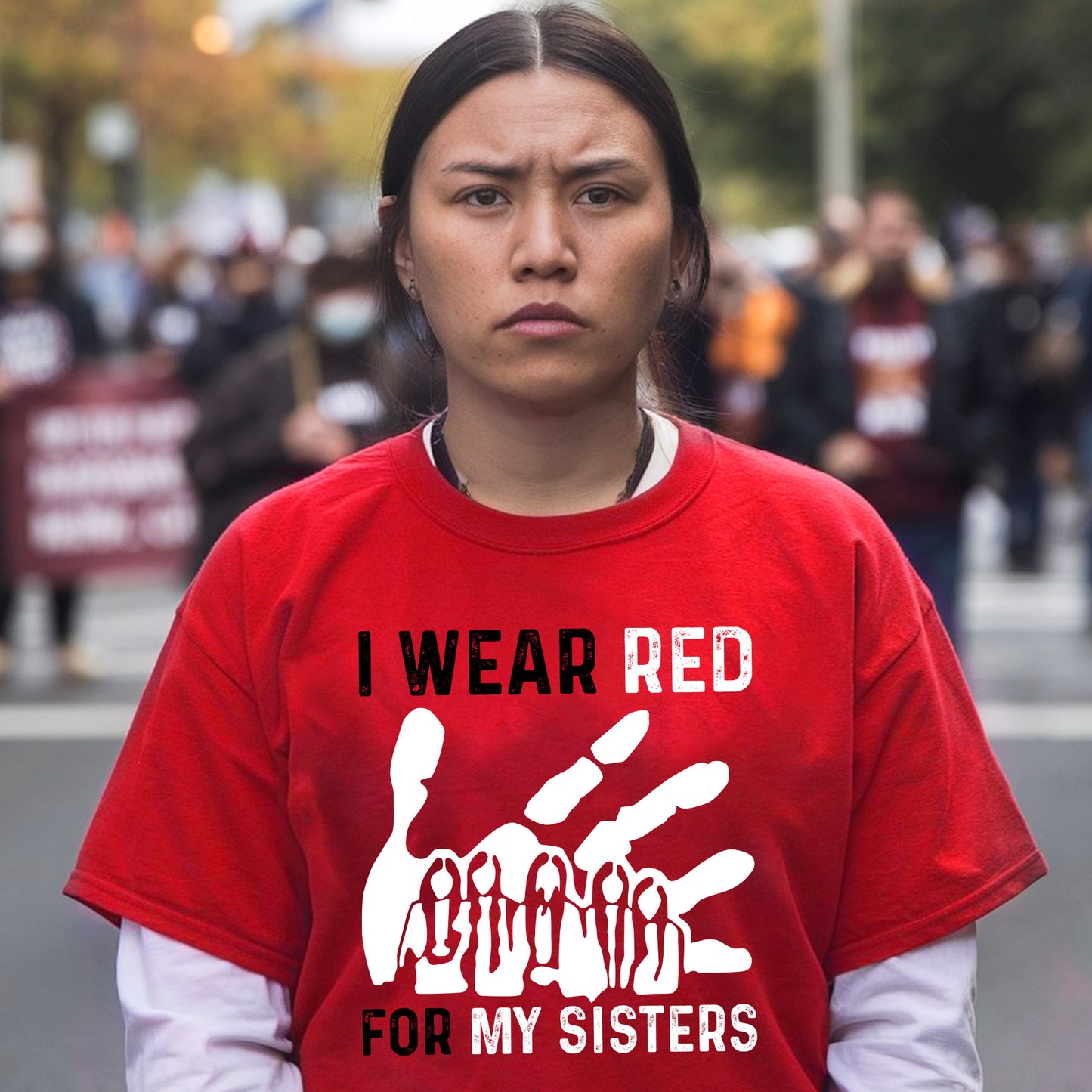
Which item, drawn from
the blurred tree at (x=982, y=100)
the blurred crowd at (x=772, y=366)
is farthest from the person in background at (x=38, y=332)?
the blurred tree at (x=982, y=100)

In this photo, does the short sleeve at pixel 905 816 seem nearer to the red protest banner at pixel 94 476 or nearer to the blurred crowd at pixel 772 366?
the blurred crowd at pixel 772 366

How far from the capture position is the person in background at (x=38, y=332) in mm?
10711

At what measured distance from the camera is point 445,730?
201cm

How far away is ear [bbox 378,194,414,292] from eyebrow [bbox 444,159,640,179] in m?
0.15

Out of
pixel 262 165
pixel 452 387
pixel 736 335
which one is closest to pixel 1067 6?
pixel 736 335

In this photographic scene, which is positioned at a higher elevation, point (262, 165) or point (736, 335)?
point (262, 165)

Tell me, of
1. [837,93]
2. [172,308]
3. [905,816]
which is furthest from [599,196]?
[837,93]

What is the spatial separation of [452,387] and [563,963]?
527mm

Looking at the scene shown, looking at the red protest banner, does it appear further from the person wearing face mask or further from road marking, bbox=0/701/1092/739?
the person wearing face mask

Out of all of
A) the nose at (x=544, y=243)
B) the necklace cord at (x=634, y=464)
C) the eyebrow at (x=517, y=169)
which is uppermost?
the eyebrow at (x=517, y=169)

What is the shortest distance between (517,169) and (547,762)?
0.50 meters

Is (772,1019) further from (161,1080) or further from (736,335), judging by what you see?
(736,335)

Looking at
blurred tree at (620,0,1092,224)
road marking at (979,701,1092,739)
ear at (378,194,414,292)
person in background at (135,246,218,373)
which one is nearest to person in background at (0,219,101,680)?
person in background at (135,246,218,373)

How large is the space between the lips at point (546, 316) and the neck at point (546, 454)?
0.09 metres
